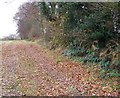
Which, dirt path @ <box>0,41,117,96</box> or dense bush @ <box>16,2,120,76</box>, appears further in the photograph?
dense bush @ <box>16,2,120,76</box>

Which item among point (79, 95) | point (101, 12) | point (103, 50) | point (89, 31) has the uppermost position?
point (101, 12)

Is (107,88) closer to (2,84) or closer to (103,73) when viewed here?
(103,73)

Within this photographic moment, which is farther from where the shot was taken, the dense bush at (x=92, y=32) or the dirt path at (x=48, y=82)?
the dense bush at (x=92, y=32)

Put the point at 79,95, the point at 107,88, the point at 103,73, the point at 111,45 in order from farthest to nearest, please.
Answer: the point at 111,45 → the point at 103,73 → the point at 107,88 → the point at 79,95

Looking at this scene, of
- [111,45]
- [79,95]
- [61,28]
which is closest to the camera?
[79,95]

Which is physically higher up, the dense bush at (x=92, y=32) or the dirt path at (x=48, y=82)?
the dense bush at (x=92, y=32)

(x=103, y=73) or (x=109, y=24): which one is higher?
(x=109, y=24)

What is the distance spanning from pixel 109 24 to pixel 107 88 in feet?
11.3

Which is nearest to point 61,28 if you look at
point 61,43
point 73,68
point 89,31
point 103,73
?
point 61,43

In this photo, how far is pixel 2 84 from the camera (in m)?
7.36

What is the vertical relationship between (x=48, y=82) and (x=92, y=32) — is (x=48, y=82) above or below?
below

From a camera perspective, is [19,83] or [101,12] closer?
[19,83]

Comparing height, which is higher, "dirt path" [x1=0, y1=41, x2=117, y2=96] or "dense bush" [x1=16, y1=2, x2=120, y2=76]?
"dense bush" [x1=16, y1=2, x2=120, y2=76]

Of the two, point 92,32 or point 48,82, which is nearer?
point 48,82
